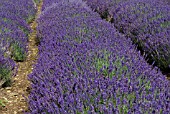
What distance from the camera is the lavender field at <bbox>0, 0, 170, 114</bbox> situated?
236 centimetres

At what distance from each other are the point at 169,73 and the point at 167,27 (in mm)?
779

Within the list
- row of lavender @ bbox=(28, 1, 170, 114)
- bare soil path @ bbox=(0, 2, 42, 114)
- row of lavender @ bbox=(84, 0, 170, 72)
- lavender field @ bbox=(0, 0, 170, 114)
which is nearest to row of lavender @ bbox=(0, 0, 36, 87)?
lavender field @ bbox=(0, 0, 170, 114)

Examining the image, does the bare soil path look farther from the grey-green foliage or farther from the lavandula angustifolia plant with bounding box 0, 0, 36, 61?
the lavandula angustifolia plant with bounding box 0, 0, 36, 61

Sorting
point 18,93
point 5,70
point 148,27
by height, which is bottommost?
point 18,93

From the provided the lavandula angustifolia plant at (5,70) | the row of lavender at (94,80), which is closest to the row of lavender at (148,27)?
the row of lavender at (94,80)

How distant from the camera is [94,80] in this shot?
2.72 meters

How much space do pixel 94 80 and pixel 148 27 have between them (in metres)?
2.81

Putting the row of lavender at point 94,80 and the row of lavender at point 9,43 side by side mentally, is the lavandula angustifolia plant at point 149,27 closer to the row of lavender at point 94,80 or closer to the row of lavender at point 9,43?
the row of lavender at point 94,80

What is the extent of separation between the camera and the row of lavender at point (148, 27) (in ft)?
15.1

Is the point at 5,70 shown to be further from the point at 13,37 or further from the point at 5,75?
the point at 13,37

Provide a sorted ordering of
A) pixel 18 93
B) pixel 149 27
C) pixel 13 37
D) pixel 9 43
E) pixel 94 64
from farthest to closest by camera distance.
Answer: pixel 13 37
pixel 149 27
pixel 9 43
pixel 18 93
pixel 94 64

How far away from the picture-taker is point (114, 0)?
839 cm

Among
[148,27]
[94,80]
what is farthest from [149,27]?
[94,80]

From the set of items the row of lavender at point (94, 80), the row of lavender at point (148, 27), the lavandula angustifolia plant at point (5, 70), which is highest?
the row of lavender at point (148, 27)
